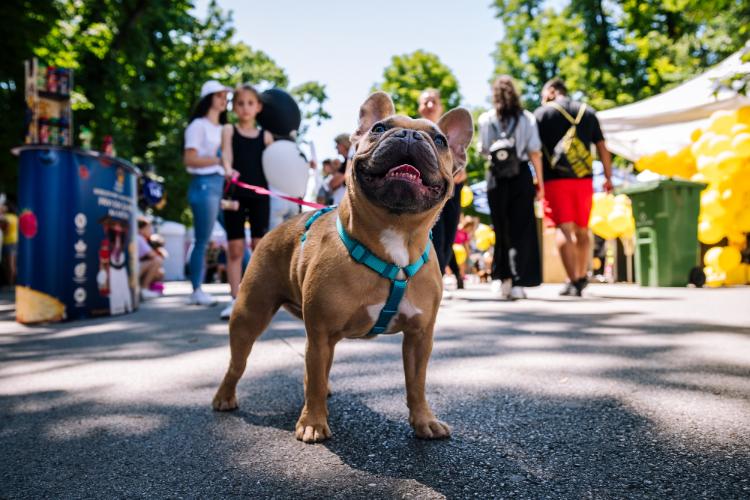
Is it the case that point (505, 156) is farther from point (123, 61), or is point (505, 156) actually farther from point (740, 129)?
point (123, 61)

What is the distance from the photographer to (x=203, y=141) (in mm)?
6066

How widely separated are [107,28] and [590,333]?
15141 mm

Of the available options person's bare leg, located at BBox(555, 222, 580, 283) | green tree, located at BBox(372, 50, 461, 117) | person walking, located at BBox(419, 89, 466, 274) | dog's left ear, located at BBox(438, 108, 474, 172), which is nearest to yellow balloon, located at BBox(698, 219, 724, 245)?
person's bare leg, located at BBox(555, 222, 580, 283)

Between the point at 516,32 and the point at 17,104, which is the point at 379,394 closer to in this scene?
the point at 17,104

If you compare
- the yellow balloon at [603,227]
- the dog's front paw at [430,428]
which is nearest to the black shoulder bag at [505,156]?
the dog's front paw at [430,428]

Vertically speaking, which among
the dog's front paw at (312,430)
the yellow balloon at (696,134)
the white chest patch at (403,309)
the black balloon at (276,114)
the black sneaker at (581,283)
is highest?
the yellow balloon at (696,134)

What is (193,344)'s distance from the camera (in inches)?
166

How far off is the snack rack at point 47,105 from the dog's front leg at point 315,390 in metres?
5.07

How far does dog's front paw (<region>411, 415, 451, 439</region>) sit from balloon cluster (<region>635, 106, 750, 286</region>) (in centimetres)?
797

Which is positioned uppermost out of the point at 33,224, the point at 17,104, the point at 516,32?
the point at 516,32

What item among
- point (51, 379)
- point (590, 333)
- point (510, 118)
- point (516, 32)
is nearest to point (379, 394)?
point (51, 379)

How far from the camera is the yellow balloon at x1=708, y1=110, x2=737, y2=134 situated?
834 centimetres

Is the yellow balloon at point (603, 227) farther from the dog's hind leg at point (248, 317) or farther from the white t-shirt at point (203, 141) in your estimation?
the dog's hind leg at point (248, 317)

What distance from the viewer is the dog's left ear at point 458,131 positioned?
7.59ft
